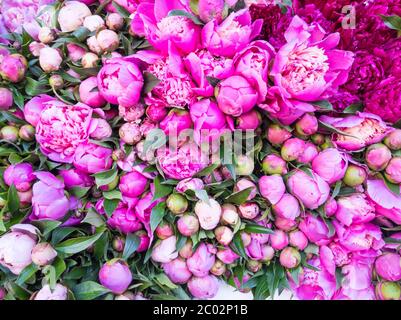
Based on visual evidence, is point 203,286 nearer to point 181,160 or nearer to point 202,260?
point 202,260

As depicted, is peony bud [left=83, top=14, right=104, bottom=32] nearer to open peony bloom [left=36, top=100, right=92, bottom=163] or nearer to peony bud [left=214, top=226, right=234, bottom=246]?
open peony bloom [left=36, top=100, right=92, bottom=163]

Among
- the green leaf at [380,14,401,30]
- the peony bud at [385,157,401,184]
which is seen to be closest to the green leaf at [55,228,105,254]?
the peony bud at [385,157,401,184]

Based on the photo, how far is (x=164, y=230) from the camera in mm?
715

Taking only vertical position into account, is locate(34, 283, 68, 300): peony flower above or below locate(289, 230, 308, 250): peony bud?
above

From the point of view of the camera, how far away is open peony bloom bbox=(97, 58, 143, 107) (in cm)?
67

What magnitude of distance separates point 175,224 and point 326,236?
0.94ft

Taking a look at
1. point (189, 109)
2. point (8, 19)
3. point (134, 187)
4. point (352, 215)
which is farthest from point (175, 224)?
point (8, 19)

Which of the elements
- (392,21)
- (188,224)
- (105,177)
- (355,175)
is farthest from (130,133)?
(392,21)

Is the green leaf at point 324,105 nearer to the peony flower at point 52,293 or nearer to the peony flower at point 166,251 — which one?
the peony flower at point 166,251

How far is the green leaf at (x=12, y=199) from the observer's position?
A: 681 millimetres

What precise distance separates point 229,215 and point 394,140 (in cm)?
33

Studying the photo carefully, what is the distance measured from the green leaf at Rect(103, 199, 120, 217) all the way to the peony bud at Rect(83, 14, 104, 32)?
1.10 feet

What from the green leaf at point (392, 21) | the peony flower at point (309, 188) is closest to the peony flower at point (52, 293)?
the peony flower at point (309, 188)
